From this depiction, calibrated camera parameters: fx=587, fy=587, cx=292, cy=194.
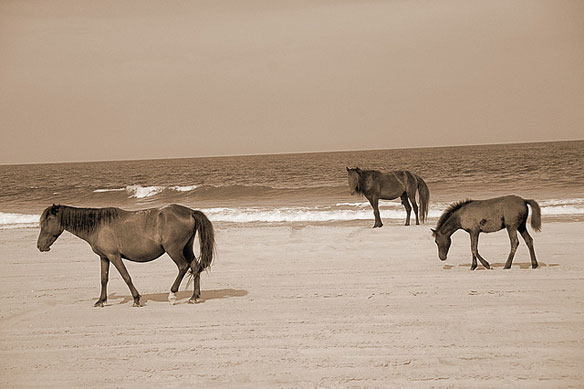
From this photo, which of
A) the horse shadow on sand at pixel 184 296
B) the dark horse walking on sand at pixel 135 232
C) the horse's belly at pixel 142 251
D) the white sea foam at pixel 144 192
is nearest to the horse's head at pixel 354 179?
the horse shadow on sand at pixel 184 296

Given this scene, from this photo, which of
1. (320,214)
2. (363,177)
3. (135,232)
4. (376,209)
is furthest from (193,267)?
(320,214)

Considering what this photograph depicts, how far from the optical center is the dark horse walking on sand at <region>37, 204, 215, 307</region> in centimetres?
705

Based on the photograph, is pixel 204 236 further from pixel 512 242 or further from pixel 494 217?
pixel 512 242

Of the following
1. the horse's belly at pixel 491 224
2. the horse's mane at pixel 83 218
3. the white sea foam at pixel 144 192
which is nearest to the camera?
the horse's mane at pixel 83 218

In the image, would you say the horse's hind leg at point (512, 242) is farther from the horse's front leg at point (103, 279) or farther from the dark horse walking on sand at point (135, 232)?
the horse's front leg at point (103, 279)

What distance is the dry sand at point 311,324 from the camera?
497 cm

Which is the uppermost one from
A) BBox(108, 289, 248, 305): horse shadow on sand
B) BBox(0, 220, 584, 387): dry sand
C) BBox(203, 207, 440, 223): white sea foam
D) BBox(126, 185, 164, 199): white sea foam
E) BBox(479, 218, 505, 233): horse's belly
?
BBox(479, 218, 505, 233): horse's belly

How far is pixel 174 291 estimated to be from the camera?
7355 millimetres

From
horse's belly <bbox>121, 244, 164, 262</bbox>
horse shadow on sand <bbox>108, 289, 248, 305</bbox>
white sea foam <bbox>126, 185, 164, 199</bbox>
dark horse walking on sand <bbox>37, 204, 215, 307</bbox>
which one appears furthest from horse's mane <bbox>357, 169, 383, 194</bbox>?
white sea foam <bbox>126, 185, 164, 199</bbox>

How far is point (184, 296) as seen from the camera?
7.85 metres

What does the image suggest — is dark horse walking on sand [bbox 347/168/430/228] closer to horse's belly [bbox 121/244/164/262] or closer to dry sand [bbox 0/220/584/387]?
dry sand [bbox 0/220/584/387]

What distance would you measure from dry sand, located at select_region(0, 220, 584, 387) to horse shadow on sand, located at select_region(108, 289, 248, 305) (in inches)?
1.9

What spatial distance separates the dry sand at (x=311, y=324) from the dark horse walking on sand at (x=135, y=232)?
0.67 m

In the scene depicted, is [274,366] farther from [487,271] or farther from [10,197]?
[10,197]
